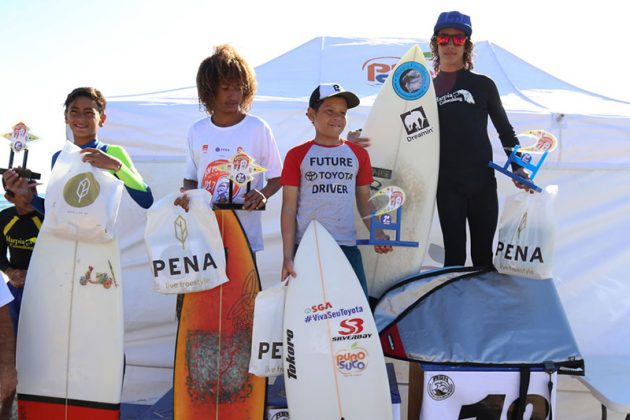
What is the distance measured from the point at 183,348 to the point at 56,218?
0.72m

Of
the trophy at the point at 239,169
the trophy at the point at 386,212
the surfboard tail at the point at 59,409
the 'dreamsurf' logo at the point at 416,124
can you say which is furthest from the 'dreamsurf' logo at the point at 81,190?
the 'dreamsurf' logo at the point at 416,124

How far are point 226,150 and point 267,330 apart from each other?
27.9 inches

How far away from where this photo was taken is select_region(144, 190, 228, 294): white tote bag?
7.02 feet

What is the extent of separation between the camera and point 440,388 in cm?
211

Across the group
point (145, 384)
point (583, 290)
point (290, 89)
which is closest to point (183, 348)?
point (145, 384)

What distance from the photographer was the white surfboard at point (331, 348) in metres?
2.12

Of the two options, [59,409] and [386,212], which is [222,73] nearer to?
[386,212]

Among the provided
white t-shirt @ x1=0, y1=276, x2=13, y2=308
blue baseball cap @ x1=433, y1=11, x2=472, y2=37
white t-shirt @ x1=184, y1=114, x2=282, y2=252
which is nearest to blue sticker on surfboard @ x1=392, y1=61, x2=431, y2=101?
blue baseball cap @ x1=433, y1=11, x2=472, y2=37

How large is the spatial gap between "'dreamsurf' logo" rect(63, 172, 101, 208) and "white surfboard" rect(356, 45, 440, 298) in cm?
112

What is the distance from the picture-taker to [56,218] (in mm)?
2174

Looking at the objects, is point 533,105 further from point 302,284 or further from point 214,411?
point 214,411

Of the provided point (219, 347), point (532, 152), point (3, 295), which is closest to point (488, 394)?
point (532, 152)

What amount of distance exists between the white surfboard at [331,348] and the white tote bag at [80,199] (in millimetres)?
762

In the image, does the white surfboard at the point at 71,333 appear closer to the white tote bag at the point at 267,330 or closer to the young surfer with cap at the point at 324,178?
the white tote bag at the point at 267,330
